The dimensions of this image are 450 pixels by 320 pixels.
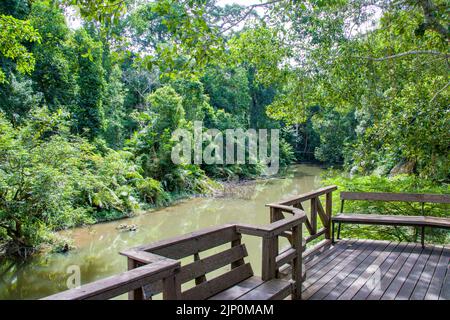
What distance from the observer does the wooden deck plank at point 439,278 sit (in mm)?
3490

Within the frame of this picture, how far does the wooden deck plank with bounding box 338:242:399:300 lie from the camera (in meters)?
3.53

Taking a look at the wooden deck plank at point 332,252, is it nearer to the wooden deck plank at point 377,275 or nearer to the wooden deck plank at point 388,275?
the wooden deck plank at point 377,275

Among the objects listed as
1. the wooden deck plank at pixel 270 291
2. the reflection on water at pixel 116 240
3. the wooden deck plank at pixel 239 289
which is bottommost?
the reflection on water at pixel 116 240

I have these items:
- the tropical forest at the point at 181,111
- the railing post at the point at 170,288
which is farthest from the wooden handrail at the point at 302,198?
the railing post at the point at 170,288

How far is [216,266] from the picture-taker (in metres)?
2.85

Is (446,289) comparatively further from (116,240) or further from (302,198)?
(116,240)

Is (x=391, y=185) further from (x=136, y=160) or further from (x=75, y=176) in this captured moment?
(x=136, y=160)

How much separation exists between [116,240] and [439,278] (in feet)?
28.3

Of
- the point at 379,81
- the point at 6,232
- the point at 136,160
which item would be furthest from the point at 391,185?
the point at 136,160

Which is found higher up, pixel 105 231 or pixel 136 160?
pixel 136 160

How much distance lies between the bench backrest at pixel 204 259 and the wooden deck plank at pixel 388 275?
1.26 meters

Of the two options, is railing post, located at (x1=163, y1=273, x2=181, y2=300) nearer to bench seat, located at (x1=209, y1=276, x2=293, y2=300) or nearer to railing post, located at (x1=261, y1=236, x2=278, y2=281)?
bench seat, located at (x1=209, y1=276, x2=293, y2=300)

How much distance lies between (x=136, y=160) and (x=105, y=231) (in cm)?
559
